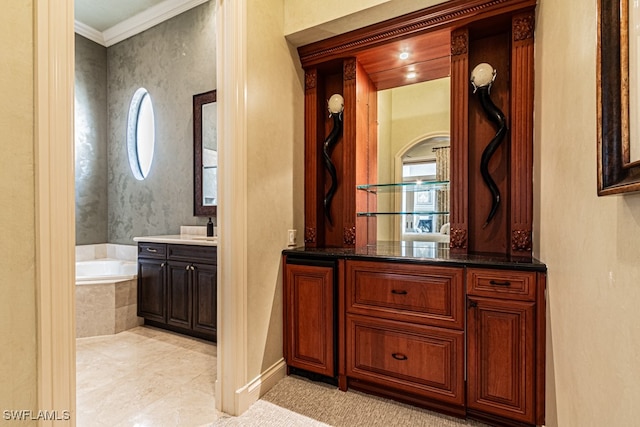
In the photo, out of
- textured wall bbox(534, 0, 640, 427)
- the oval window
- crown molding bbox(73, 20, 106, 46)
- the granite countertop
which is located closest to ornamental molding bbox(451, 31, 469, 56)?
textured wall bbox(534, 0, 640, 427)

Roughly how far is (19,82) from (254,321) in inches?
64.1

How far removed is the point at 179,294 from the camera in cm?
299

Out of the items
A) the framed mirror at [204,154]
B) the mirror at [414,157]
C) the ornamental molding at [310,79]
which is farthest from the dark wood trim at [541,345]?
the framed mirror at [204,154]

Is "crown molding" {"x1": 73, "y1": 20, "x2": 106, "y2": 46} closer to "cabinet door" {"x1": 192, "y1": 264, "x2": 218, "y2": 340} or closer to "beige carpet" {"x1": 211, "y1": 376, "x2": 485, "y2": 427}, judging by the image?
"cabinet door" {"x1": 192, "y1": 264, "x2": 218, "y2": 340}

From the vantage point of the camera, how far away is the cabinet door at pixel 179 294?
2.93 metres

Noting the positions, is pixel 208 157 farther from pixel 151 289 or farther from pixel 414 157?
pixel 414 157

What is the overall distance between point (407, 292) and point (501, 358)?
1.90 ft

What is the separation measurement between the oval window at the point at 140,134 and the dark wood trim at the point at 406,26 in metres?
2.63

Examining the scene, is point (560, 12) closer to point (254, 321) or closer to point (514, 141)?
point (514, 141)

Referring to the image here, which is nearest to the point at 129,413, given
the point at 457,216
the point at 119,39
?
the point at 457,216

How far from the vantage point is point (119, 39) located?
13.6ft

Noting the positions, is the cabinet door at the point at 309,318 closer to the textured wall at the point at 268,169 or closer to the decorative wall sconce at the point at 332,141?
the textured wall at the point at 268,169

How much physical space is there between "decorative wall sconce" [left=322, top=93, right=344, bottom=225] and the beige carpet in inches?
51.9

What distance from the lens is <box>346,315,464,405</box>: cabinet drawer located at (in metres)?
1.73
